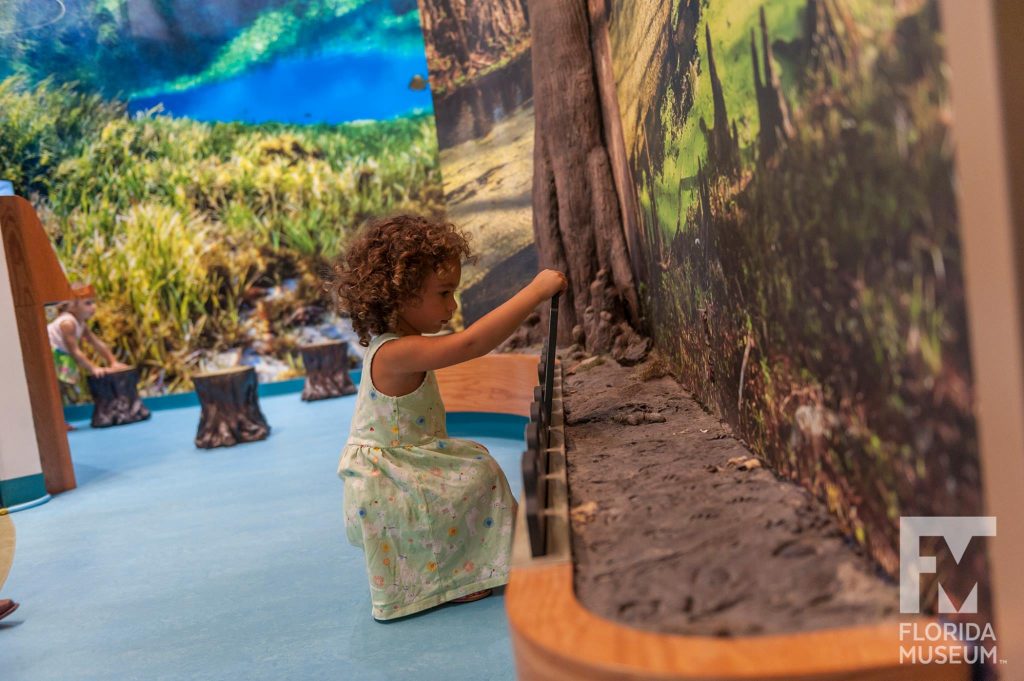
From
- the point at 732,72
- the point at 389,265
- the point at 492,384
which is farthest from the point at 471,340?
the point at 492,384

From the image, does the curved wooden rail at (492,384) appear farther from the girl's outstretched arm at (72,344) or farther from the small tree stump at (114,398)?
the girl's outstretched arm at (72,344)

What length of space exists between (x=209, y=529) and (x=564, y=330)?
2339 mm

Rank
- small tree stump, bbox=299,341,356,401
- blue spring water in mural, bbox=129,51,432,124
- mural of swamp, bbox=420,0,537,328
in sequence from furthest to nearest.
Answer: blue spring water in mural, bbox=129,51,432,124
small tree stump, bbox=299,341,356,401
mural of swamp, bbox=420,0,537,328

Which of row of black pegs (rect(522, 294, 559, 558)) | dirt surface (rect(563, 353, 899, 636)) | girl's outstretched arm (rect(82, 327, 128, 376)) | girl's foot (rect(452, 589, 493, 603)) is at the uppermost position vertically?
girl's outstretched arm (rect(82, 327, 128, 376))

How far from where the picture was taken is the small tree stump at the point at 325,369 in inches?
317

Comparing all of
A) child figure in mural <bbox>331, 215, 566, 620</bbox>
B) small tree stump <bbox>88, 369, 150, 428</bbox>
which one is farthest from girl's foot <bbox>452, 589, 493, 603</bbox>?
small tree stump <bbox>88, 369, 150, 428</bbox>

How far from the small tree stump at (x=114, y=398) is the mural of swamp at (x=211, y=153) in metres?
1.40

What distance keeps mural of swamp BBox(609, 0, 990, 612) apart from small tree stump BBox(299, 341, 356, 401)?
6203mm

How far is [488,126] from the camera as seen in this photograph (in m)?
6.89

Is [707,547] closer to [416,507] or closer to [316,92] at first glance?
[416,507]

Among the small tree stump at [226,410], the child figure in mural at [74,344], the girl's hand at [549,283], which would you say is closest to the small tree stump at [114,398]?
the child figure in mural at [74,344]

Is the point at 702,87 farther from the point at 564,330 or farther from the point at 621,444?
the point at 564,330

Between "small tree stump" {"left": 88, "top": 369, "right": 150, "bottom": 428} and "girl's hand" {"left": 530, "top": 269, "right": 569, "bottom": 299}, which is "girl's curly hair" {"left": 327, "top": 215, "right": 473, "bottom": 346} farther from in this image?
"small tree stump" {"left": 88, "top": 369, "right": 150, "bottom": 428}

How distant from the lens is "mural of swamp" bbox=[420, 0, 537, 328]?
263 inches
